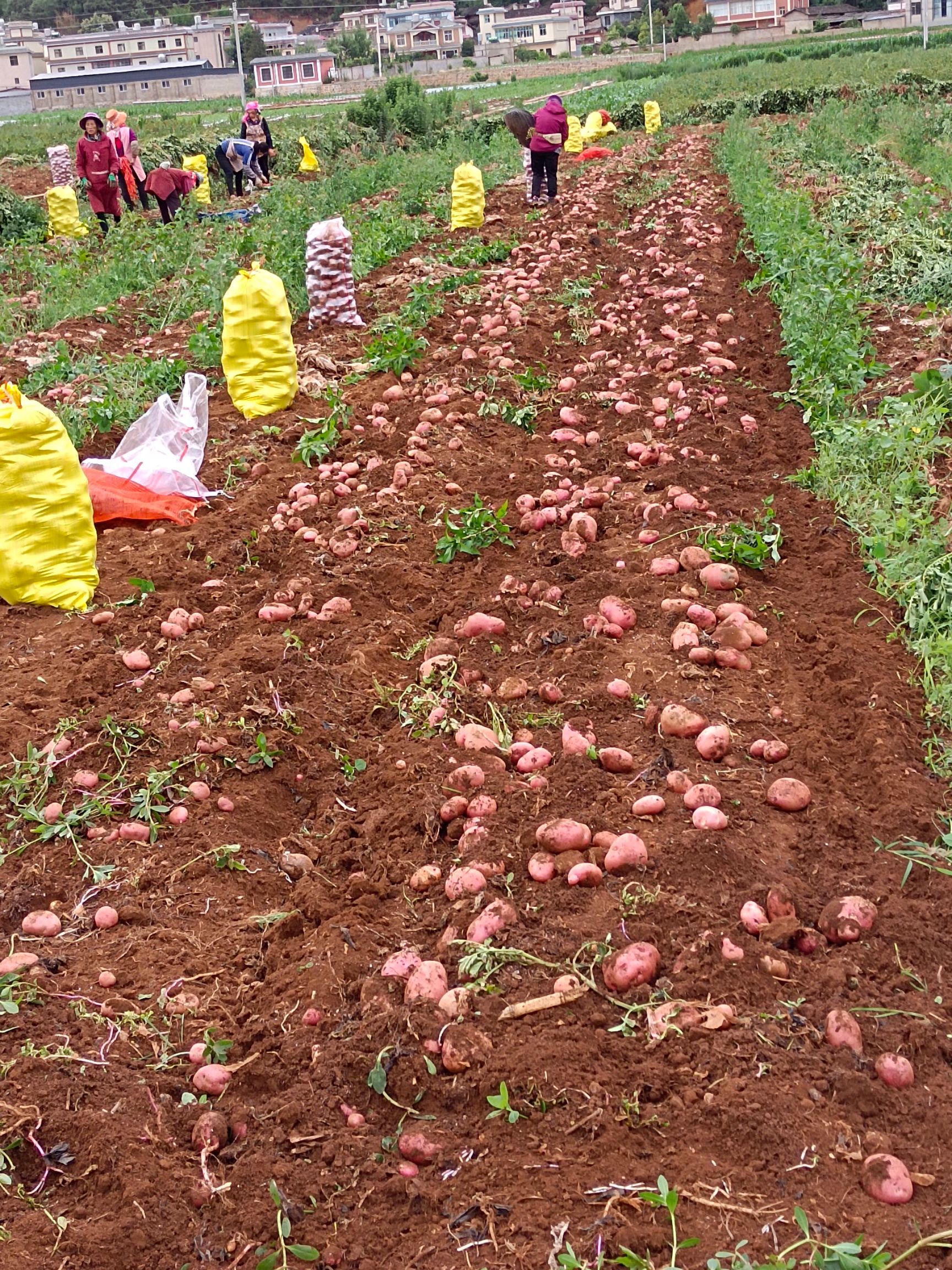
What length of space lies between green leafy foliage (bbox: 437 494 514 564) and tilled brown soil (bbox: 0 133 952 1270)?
0.06 m

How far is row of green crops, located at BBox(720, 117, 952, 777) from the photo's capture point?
386 centimetres

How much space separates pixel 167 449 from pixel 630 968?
433cm

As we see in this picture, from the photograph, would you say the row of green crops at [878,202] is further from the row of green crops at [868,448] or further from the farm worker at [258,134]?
the farm worker at [258,134]

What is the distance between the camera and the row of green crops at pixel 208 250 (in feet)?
32.3

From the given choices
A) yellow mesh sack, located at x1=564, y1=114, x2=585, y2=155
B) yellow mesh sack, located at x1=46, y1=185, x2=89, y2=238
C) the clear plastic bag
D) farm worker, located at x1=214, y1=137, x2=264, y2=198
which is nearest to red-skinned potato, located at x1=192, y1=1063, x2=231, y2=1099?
the clear plastic bag

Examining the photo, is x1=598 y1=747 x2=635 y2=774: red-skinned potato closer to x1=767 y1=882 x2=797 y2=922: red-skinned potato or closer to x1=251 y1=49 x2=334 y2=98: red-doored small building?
x1=767 y1=882 x2=797 y2=922: red-skinned potato

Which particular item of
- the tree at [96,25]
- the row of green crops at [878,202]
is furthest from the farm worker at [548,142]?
the tree at [96,25]

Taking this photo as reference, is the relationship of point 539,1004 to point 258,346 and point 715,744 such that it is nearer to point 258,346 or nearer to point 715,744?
point 715,744

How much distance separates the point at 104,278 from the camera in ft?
35.6

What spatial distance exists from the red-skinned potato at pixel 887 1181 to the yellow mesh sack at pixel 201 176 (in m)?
16.5

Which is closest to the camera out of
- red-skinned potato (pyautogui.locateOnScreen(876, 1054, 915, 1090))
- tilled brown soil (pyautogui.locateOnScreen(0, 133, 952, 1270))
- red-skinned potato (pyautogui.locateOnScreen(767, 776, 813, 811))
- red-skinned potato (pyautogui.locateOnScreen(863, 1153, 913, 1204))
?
red-skinned potato (pyautogui.locateOnScreen(863, 1153, 913, 1204))

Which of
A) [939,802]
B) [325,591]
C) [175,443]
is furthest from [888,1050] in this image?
[175,443]

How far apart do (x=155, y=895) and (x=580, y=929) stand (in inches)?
50.1

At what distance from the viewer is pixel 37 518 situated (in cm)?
479
